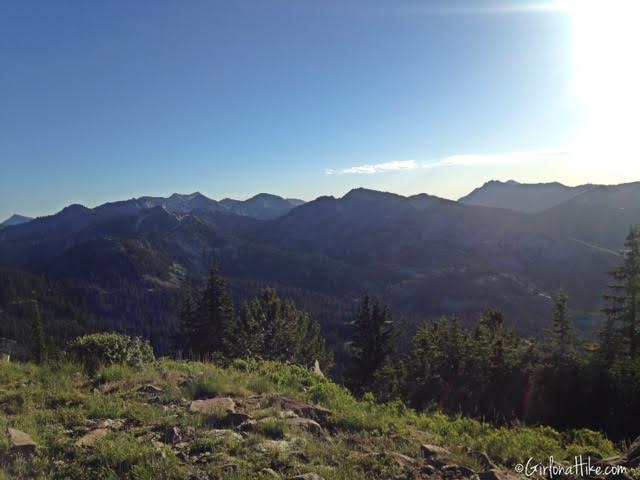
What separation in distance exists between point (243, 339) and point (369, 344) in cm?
1441

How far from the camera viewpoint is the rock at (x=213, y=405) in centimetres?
826

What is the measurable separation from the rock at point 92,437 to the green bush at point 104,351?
15.6ft

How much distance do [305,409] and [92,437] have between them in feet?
13.5

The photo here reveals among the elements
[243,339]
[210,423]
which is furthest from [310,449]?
[243,339]

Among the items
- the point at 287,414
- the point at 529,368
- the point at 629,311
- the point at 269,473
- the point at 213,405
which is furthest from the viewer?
the point at 529,368

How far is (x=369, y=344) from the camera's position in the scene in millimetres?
46438

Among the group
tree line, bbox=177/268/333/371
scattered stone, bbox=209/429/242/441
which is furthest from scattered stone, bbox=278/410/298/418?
tree line, bbox=177/268/333/371

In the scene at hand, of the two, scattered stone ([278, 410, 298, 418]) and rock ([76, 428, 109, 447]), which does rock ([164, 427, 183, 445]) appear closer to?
rock ([76, 428, 109, 447])

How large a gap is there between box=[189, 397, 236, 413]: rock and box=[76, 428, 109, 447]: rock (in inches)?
66.4

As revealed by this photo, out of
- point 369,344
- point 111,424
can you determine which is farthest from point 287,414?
point 369,344

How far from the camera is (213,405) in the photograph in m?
8.57

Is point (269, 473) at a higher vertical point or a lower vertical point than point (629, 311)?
higher

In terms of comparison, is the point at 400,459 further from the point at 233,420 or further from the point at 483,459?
the point at 233,420

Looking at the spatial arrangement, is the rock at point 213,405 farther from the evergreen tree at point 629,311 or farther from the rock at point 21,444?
the evergreen tree at point 629,311
